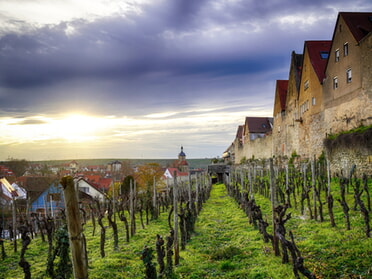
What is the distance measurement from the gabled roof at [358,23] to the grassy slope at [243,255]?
1630cm

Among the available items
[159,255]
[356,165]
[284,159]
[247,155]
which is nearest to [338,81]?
[356,165]

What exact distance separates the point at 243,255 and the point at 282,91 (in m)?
38.9

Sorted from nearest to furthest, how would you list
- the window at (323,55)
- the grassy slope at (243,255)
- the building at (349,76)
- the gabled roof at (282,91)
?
the grassy slope at (243,255)
the building at (349,76)
the window at (323,55)
the gabled roof at (282,91)

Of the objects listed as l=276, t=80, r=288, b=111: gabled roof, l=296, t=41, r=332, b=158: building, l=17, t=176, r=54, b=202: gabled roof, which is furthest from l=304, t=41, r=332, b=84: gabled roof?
l=17, t=176, r=54, b=202: gabled roof

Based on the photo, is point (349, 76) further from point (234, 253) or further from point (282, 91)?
point (282, 91)

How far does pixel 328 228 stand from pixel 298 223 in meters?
1.78

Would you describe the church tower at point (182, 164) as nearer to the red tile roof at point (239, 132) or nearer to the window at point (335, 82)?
the red tile roof at point (239, 132)

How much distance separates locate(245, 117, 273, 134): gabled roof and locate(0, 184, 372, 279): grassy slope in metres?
50.1

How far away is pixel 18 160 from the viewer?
73250 mm

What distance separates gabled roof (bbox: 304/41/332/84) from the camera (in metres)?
29.1

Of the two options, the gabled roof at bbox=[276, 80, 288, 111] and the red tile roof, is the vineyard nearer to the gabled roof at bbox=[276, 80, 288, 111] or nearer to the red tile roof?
the gabled roof at bbox=[276, 80, 288, 111]

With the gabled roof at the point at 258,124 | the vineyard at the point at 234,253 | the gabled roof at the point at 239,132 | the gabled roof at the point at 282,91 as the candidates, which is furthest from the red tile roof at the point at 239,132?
the vineyard at the point at 234,253

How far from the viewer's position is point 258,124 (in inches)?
2463

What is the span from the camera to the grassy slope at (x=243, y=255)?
6766 millimetres
